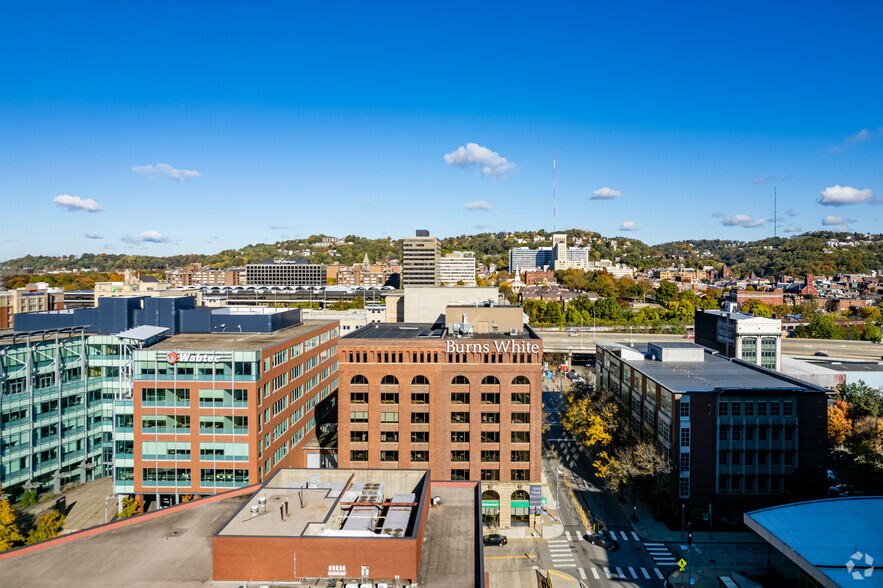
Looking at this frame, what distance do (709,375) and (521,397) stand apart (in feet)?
87.8

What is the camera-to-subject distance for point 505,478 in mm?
57656

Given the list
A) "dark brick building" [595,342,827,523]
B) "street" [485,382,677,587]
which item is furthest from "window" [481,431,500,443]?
"dark brick building" [595,342,827,523]

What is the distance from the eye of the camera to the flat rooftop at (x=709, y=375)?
2349 inches

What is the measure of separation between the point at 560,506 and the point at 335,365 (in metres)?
43.6

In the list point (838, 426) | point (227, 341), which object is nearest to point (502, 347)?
point (227, 341)

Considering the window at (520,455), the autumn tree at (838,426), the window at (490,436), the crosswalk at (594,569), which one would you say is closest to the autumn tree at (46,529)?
the window at (490,436)

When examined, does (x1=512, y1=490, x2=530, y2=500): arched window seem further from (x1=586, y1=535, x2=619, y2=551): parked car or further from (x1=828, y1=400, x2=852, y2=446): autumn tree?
(x1=828, y1=400, x2=852, y2=446): autumn tree

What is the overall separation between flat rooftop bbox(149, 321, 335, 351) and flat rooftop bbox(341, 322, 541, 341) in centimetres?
905

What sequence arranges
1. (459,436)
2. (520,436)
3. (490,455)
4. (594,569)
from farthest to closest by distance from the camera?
1. (459,436)
2. (490,455)
3. (520,436)
4. (594,569)

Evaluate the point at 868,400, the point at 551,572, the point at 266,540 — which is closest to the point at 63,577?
the point at 266,540

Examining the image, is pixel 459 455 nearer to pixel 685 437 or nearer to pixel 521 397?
pixel 521 397

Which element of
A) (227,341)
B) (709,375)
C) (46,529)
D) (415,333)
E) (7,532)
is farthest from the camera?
(415,333)

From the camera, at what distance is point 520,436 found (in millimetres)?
58031

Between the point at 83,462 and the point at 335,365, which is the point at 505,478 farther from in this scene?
the point at 83,462
